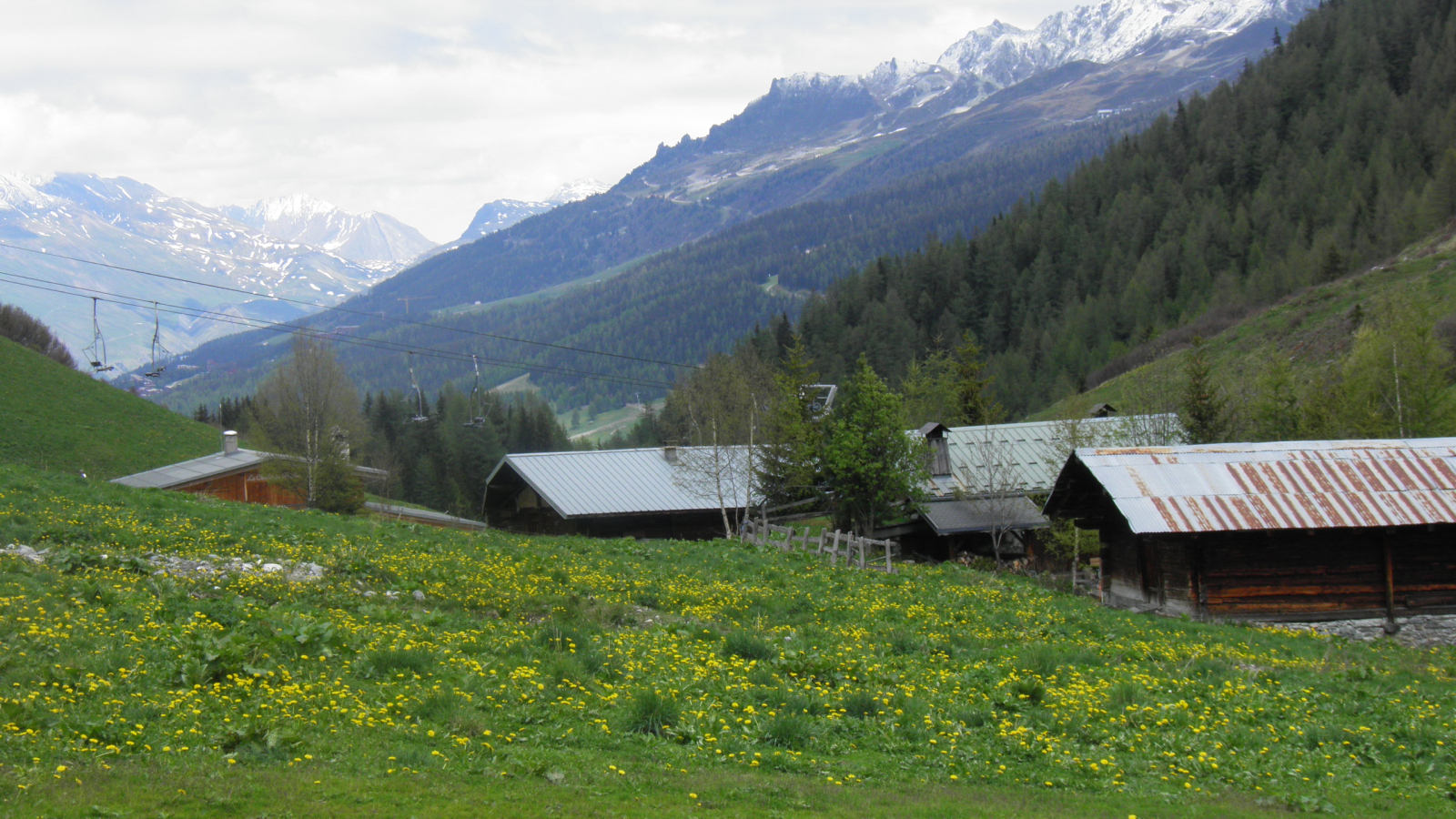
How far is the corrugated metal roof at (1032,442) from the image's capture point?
47000 millimetres

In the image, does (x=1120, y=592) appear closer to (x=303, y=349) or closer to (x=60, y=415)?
(x=303, y=349)

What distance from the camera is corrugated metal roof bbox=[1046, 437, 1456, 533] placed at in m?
25.1

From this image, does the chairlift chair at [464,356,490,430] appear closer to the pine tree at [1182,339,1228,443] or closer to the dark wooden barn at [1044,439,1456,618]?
the dark wooden barn at [1044,439,1456,618]

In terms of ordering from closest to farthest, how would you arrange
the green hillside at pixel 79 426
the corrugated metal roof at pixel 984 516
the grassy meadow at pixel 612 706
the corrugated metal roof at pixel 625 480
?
the grassy meadow at pixel 612 706, the corrugated metal roof at pixel 984 516, the corrugated metal roof at pixel 625 480, the green hillside at pixel 79 426

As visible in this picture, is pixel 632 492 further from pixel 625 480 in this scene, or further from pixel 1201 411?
pixel 1201 411

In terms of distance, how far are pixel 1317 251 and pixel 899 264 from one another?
61724mm

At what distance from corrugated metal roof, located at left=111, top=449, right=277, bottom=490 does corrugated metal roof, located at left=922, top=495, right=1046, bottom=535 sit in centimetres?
4209

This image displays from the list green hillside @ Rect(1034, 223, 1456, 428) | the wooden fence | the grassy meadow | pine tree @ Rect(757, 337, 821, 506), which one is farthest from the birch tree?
green hillside @ Rect(1034, 223, 1456, 428)

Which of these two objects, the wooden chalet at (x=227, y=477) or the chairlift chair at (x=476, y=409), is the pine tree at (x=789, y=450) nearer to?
the chairlift chair at (x=476, y=409)

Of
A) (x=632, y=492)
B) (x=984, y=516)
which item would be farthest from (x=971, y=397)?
(x=632, y=492)

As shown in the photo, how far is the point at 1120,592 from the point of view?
3031cm

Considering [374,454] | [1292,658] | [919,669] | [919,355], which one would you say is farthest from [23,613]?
[919,355]

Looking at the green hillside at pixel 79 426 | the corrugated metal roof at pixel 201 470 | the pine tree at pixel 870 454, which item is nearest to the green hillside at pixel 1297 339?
the pine tree at pixel 870 454

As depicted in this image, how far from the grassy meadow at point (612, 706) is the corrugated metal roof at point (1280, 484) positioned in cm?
542
